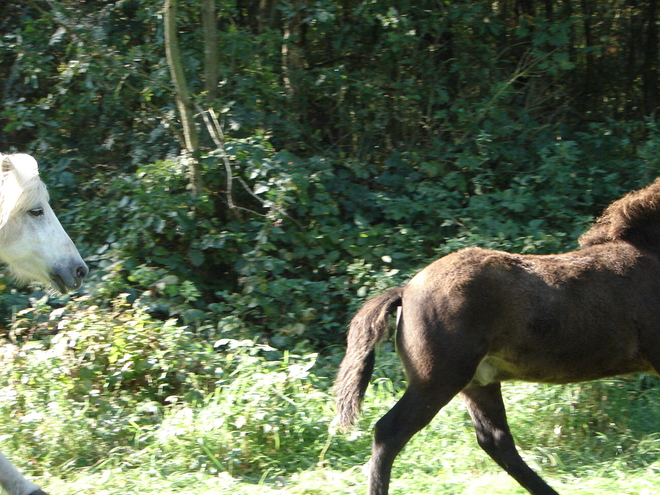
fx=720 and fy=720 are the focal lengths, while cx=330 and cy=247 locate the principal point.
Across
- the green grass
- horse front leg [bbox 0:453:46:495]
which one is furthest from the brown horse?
horse front leg [bbox 0:453:46:495]

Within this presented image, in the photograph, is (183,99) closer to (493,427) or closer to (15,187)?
(15,187)

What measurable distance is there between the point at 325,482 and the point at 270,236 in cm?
293

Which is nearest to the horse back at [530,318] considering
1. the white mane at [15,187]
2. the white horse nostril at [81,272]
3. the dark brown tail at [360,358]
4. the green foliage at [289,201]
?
the dark brown tail at [360,358]

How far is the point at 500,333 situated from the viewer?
3.83 metres

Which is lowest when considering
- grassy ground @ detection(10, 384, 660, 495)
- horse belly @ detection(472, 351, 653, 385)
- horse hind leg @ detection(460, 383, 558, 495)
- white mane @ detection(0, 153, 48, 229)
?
grassy ground @ detection(10, 384, 660, 495)

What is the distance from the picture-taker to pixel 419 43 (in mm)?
8453

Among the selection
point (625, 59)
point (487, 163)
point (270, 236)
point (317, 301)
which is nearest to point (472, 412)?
point (317, 301)

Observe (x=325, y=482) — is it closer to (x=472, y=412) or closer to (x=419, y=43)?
(x=472, y=412)

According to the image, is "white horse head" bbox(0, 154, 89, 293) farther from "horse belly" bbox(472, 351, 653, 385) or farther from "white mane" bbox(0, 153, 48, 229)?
"horse belly" bbox(472, 351, 653, 385)

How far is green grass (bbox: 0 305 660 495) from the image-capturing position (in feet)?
13.6

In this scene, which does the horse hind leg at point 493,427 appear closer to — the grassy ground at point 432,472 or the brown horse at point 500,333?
the brown horse at point 500,333

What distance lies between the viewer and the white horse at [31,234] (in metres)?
4.25

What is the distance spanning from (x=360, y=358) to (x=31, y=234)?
217 cm

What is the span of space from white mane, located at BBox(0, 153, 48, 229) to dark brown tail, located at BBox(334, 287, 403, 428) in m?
2.10
